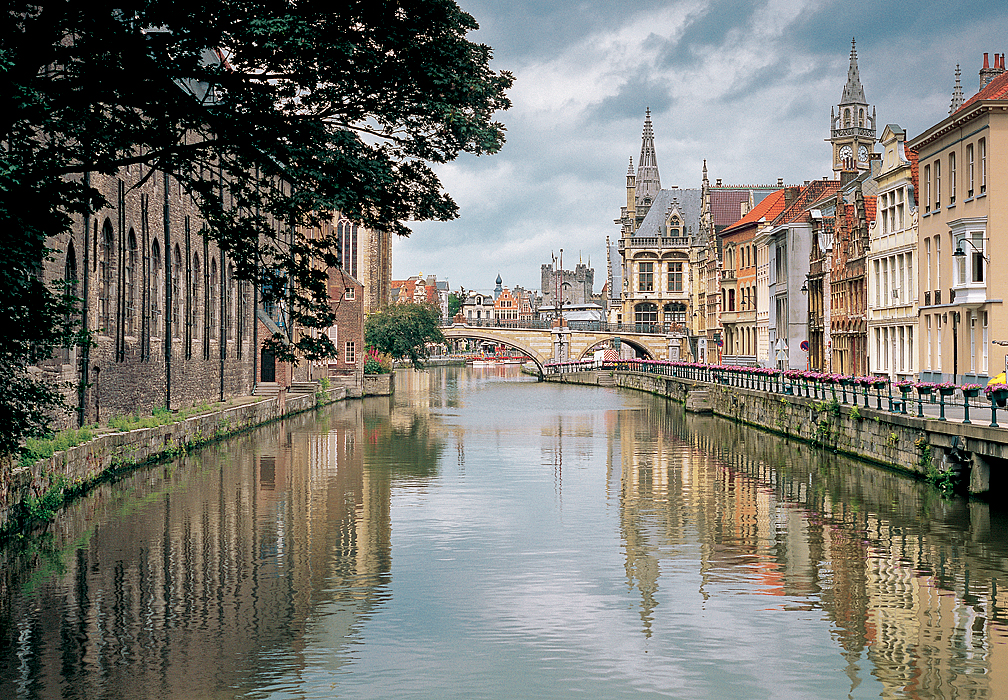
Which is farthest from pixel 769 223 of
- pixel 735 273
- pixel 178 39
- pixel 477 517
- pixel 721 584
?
pixel 178 39

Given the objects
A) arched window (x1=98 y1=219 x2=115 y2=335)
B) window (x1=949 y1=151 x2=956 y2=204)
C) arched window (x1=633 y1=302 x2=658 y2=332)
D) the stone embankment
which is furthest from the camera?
arched window (x1=633 y1=302 x2=658 y2=332)

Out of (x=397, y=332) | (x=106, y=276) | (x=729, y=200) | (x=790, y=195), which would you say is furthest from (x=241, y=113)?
(x=729, y=200)

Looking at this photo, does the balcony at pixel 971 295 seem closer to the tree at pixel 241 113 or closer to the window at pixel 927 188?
the window at pixel 927 188

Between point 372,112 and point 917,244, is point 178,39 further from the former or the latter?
point 917,244

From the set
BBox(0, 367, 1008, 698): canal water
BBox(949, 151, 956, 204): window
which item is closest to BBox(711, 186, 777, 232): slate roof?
BBox(949, 151, 956, 204): window

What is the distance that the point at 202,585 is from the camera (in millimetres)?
18312

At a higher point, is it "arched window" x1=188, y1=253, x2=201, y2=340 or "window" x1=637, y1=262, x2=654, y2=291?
"window" x1=637, y1=262, x2=654, y2=291

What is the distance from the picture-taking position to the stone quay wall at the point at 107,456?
21.9 m

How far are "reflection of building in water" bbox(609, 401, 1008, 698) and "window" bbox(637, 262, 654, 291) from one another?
91.1 metres

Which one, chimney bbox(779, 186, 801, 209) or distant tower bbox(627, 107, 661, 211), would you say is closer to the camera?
chimney bbox(779, 186, 801, 209)

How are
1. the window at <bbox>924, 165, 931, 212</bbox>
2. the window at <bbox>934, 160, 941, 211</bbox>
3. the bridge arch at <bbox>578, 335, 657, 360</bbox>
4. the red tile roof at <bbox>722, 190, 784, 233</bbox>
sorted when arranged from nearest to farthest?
1. the window at <bbox>934, 160, 941, 211</bbox>
2. the window at <bbox>924, 165, 931, 212</bbox>
3. the red tile roof at <bbox>722, 190, 784, 233</bbox>
4. the bridge arch at <bbox>578, 335, 657, 360</bbox>

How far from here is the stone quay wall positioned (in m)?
21.9

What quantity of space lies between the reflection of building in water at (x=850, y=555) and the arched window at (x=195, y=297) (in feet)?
83.1

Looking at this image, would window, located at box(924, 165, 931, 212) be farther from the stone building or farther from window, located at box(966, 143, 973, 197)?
window, located at box(966, 143, 973, 197)
